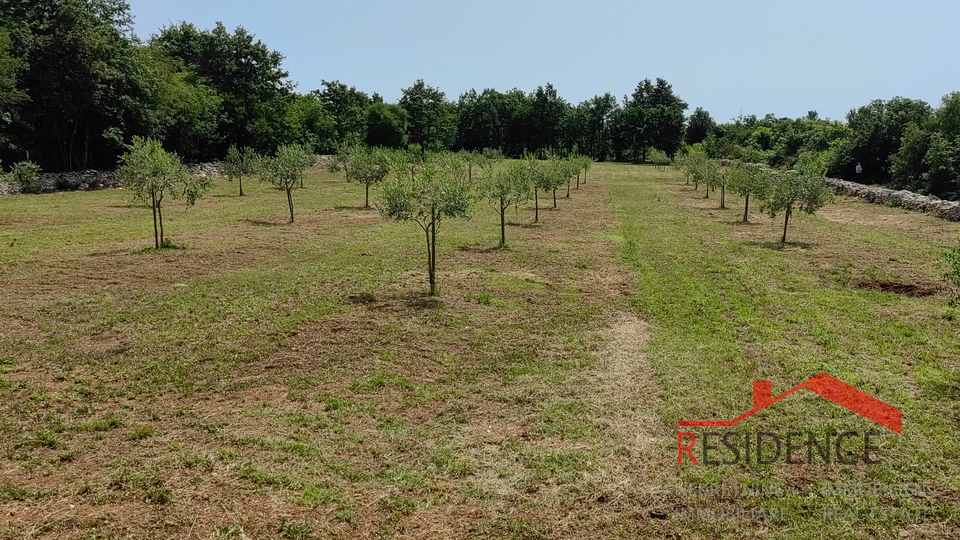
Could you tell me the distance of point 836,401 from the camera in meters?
8.20

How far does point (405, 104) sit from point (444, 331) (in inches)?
2952

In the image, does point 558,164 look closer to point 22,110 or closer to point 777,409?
point 777,409

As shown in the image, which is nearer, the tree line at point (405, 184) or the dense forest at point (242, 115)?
the tree line at point (405, 184)

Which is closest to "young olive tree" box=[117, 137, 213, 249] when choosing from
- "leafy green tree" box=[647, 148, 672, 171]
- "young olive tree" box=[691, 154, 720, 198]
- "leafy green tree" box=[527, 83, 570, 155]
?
"young olive tree" box=[691, 154, 720, 198]

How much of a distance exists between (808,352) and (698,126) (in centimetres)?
9324

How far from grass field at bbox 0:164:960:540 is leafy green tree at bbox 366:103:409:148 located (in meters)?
56.6

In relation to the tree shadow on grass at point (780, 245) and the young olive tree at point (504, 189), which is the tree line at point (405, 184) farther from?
the tree shadow on grass at point (780, 245)

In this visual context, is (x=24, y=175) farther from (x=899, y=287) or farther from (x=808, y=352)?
(x=899, y=287)

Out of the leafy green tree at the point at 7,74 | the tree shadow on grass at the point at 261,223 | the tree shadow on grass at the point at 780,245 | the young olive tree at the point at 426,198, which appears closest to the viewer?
the young olive tree at the point at 426,198

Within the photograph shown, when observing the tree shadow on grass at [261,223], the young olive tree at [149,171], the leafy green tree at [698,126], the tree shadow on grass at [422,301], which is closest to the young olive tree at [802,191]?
the tree shadow on grass at [422,301]

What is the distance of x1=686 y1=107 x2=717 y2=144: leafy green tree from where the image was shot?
9406cm

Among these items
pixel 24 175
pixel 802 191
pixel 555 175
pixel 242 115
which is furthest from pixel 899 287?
pixel 242 115

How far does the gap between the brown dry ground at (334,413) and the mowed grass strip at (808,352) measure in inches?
30.6

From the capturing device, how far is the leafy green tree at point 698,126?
94062mm
